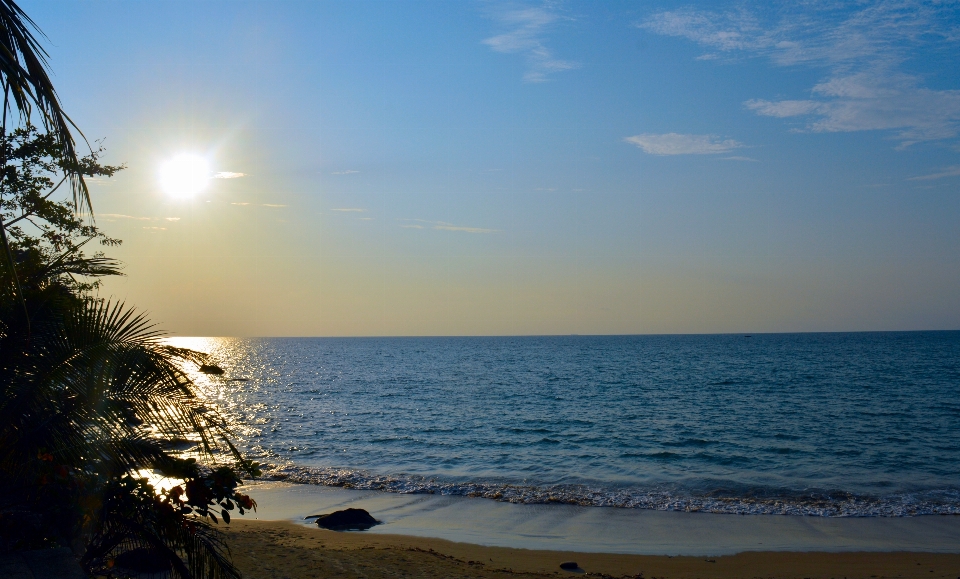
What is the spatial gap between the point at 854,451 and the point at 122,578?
25.9m

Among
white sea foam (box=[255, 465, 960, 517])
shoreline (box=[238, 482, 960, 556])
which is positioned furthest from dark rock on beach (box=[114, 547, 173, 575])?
white sea foam (box=[255, 465, 960, 517])

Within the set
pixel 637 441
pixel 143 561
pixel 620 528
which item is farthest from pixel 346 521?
pixel 637 441

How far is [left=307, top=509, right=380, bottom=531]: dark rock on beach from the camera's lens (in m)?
15.3

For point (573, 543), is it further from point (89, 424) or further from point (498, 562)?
point (89, 424)

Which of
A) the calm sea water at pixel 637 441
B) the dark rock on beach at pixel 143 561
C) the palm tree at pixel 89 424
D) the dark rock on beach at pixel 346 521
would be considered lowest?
the calm sea water at pixel 637 441

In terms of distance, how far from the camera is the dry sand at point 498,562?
38.8 feet

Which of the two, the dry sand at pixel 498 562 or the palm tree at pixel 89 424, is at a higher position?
the palm tree at pixel 89 424

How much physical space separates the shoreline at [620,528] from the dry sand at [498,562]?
441mm

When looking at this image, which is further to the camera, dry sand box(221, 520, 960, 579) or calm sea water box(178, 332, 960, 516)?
calm sea water box(178, 332, 960, 516)

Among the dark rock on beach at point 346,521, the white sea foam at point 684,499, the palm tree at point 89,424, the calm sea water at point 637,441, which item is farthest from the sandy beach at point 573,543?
the palm tree at point 89,424

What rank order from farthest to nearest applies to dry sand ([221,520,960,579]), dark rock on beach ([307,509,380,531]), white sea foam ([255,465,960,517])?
white sea foam ([255,465,960,517]) < dark rock on beach ([307,509,380,531]) < dry sand ([221,520,960,579])

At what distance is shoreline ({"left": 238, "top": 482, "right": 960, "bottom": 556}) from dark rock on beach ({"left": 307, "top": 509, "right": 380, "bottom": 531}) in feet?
0.86

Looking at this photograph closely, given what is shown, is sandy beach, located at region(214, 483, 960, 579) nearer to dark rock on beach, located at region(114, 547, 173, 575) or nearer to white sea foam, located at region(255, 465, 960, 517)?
white sea foam, located at region(255, 465, 960, 517)

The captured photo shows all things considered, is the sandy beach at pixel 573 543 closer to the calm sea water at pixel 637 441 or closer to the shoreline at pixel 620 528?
the shoreline at pixel 620 528
